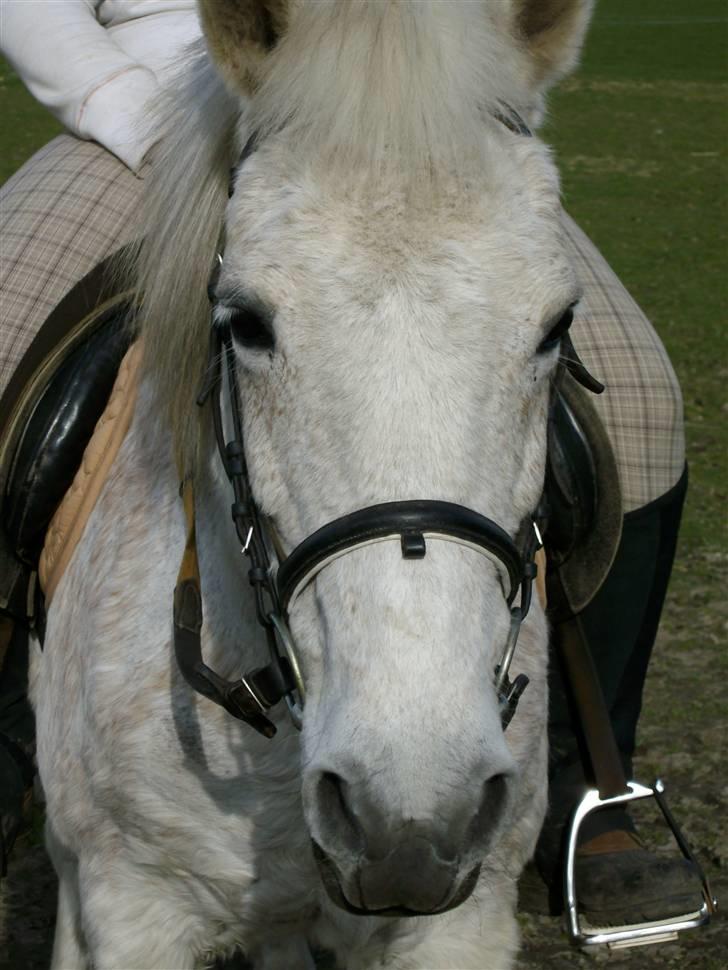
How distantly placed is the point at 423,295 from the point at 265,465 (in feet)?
1.23

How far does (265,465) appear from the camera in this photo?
2068 mm

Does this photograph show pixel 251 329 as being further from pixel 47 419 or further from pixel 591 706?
pixel 591 706

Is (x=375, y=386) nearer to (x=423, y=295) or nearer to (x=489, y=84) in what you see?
(x=423, y=295)

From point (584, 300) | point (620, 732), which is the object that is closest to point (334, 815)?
point (584, 300)

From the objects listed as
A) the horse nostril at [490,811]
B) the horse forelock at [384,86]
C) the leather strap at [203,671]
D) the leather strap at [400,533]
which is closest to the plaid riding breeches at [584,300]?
the leather strap at [203,671]

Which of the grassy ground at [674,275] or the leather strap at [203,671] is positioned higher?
the leather strap at [203,671]

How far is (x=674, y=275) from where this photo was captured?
12.5 metres

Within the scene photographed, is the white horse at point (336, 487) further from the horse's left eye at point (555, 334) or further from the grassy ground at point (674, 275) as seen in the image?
the grassy ground at point (674, 275)

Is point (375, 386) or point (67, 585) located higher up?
point (375, 386)

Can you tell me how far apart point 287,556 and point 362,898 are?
524mm

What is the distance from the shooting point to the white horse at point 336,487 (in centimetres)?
184

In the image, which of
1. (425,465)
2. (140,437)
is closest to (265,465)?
(425,465)

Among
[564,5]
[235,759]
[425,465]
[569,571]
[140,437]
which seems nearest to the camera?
[425,465]

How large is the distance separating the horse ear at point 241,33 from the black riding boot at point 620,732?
1601mm
